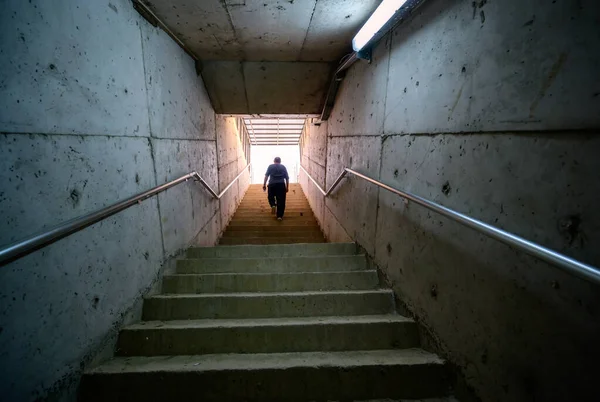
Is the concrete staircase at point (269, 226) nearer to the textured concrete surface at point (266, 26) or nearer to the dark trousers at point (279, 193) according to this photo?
the dark trousers at point (279, 193)

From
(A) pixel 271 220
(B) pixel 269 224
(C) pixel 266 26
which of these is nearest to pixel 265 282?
(C) pixel 266 26

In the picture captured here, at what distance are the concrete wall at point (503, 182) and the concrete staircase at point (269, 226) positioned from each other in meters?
3.55

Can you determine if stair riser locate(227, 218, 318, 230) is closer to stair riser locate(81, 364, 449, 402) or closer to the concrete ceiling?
the concrete ceiling

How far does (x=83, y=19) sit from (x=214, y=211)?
3.48m

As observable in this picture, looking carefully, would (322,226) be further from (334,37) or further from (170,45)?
(170,45)

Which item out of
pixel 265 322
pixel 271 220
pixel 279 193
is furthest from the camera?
pixel 271 220

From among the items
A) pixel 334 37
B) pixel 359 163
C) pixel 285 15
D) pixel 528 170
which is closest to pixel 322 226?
pixel 359 163

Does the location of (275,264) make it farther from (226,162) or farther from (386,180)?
(226,162)

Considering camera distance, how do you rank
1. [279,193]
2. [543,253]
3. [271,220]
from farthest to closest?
[271,220], [279,193], [543,253]

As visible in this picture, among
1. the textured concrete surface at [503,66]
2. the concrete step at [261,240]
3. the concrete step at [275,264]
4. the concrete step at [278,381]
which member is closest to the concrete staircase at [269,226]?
the concrete step at [261,240]

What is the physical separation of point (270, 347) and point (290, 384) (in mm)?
318

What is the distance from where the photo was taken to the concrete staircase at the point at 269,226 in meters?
5.55

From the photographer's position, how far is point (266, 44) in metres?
3.54

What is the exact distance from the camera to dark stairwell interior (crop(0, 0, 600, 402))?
1.03 metres
